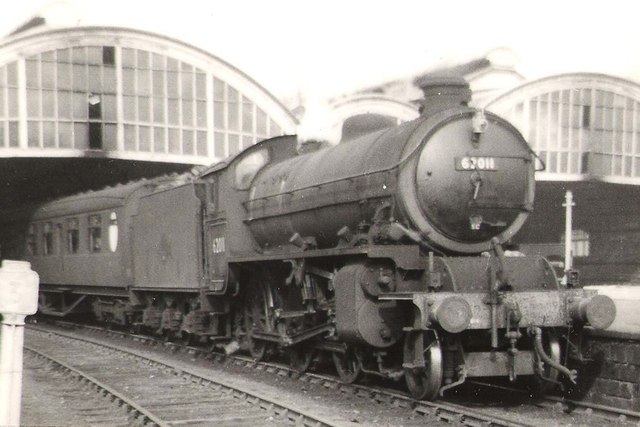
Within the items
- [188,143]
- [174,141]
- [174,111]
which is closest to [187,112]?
[174,111]

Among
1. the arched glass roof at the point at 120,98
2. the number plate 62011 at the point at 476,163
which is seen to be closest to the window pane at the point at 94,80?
the arched glass roof at the point at 120,98

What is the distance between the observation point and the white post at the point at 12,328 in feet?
16.0

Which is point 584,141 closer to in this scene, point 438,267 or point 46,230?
point 46,230

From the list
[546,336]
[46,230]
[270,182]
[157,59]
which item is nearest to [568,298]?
[546,336]

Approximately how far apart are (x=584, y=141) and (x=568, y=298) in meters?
24.8

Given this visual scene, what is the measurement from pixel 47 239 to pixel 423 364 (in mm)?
15031

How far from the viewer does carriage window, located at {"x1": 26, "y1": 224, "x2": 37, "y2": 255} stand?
22.2 m

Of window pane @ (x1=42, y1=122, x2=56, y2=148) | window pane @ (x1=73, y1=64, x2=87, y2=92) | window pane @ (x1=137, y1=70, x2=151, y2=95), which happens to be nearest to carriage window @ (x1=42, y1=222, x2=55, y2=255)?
window pane @ (x1=42, y1=122, x2=56, y2=148)

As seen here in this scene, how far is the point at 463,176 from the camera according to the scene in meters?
8.77

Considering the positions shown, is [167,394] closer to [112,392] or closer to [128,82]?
[112,392]

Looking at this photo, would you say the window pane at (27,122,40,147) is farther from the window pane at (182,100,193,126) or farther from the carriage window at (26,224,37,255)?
the window pane at (182,100,193,126)

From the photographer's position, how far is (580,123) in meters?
32.4

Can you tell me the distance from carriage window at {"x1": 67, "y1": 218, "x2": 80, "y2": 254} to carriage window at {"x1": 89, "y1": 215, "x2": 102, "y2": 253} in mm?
913

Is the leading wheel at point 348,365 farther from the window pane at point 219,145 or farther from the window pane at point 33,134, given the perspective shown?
the window pane at point 219,145
